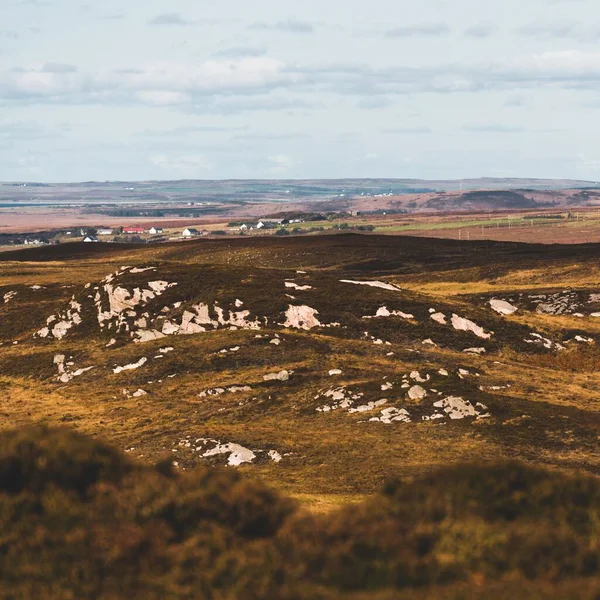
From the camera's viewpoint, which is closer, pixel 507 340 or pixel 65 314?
pixel 507 340

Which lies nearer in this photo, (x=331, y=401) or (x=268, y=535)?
(x=268, y=535)

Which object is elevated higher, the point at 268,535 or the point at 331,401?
the point at 268,535

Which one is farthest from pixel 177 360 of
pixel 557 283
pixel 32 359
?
pixel 557 283

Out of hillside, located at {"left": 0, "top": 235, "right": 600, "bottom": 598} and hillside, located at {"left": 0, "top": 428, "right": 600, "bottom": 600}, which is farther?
hillside, located at {"left": 0, "top": 235, "right": 600, "bottom": 598}

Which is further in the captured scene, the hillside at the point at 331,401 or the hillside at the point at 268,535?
the hillside at the point at 331,401

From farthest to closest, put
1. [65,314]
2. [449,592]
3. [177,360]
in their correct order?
[65,314]
[177,360]
[449,592]

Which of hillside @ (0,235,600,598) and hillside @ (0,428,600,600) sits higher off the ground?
hillside @ (0,428,600,600)

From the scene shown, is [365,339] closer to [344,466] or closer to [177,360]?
[177,360]

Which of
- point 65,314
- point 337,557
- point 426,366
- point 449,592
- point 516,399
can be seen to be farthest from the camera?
point 65,314

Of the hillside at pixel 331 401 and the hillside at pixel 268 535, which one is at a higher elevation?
the hillside at pixel 268 535

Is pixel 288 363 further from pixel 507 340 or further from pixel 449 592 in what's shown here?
pixel 449 592

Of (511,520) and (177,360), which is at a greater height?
(511,520)
